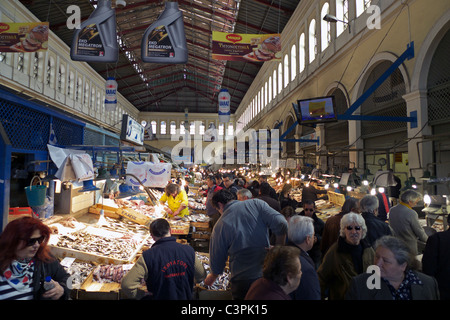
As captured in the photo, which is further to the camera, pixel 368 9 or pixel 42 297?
pixel 368 9

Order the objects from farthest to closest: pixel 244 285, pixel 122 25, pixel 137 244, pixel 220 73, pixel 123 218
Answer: pixel 220 73
pixel 122 25
pixel 123 218
pixel 137 244
pixel 244 285

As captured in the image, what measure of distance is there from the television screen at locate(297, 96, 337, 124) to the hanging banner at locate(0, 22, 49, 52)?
9.23m

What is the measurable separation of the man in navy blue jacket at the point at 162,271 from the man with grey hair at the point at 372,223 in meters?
2.22

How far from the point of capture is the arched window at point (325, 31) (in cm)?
1233

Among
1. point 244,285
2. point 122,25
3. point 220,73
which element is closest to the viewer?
point 244,285

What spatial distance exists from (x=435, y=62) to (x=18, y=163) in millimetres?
10526

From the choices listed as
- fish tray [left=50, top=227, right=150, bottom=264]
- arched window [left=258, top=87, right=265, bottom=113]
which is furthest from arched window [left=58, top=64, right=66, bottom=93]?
fish tray [left=50, top=227, right=150, bottom=264]

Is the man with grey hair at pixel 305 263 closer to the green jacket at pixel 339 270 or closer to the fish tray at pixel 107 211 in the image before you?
the green jacket at pixel 339 270

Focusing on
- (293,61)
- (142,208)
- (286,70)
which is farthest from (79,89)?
(142,208)

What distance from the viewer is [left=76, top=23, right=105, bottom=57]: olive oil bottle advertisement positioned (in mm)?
7578

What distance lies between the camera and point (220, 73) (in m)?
29.5

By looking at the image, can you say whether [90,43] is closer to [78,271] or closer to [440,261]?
[78,271]
